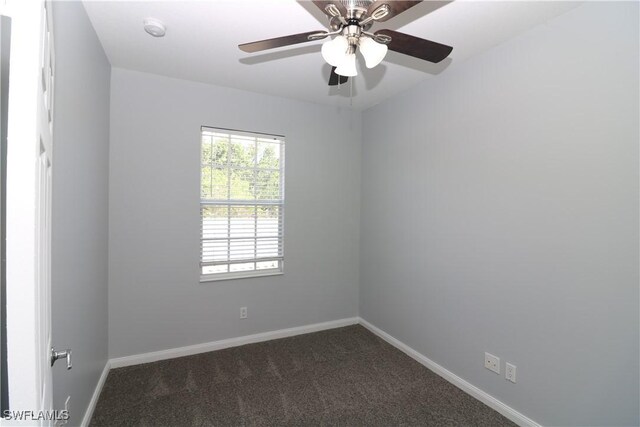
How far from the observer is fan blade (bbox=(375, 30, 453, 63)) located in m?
1.38

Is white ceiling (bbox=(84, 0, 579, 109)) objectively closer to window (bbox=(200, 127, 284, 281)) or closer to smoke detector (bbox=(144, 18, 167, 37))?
smoke detector (bbox=(144, 18, 167, 37))

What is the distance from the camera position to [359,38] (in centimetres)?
136

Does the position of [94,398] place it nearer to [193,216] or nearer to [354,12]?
[193,216]

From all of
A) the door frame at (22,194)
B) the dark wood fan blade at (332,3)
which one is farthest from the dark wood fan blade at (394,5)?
the door frame at (22,194)

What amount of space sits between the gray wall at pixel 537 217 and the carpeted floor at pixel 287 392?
317 millimetres

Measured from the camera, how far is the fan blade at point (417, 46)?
4.52ft

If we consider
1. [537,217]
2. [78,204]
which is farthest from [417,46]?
[78,204]

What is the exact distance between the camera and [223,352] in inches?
119

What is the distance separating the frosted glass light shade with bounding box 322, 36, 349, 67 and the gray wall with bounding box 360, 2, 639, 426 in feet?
4.77

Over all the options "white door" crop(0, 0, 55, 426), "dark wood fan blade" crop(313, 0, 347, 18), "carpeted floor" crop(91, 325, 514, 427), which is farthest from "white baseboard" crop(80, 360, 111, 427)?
"dark wood fan blade" crop(313, 0, 347, 18)

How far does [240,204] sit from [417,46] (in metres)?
2.30

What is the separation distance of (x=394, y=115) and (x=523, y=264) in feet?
6.36

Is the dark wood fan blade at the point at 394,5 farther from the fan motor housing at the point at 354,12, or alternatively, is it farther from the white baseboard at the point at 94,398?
the white baseboard at the point at 94,398

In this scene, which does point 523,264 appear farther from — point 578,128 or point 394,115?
point 394,115
